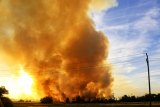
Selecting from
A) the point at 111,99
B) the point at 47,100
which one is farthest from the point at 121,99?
the point at 47,100

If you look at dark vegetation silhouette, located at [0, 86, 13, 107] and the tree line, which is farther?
the tree line

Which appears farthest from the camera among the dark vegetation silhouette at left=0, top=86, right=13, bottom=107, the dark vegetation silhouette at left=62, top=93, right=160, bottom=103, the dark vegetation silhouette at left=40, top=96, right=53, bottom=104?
the dark vegetation silhouette at left=40, top=96, right=53, bottom=104

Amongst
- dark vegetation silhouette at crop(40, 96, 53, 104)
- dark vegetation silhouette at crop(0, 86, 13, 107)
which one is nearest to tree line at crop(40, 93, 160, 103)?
dark vegetation silhouette at crop(40, 96, 53, 104)

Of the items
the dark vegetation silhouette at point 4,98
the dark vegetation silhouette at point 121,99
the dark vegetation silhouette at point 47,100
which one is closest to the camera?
the dark vegetation silhouette at point 4,98

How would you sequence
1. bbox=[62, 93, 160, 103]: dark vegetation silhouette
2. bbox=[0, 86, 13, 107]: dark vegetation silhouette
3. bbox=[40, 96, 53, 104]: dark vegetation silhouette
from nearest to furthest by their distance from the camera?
bbox=[0, 86, 13, 107]: dark vegetation silhouette, bbox=[62, 93, 160, 103]: dark vegetation silhouette, bbox=[40, 96, 53, 104]: dark vegetation silhouette

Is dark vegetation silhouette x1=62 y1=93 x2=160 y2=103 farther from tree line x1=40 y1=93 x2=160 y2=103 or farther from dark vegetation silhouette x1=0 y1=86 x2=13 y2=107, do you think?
dark vegetation silhouette x1=0 y1=86 x2=13 y2=107

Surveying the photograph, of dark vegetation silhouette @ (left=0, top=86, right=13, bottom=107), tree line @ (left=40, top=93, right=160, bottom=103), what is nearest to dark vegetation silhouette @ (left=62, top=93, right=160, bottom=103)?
tree line @ (left=40, top=93, right=160, bottom=103)

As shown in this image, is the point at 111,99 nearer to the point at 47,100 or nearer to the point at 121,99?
the point at 121,99

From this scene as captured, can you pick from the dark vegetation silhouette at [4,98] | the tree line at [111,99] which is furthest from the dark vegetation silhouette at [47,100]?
the dark vegetation silhouette at [4,98]

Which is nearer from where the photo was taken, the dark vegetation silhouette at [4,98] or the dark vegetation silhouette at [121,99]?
the dark vegetation silhouette at [4,98]

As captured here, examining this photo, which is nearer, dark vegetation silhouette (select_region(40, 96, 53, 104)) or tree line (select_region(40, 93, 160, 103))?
tree line (select_region(40, 93, 160, 103))

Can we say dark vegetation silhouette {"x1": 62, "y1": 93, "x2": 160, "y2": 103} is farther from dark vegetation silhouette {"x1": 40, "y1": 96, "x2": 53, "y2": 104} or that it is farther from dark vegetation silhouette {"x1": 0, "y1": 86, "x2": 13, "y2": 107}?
dark vegetation silhouette {"x1": 0, "y1": 86, "x2": 13, "y2": 107}

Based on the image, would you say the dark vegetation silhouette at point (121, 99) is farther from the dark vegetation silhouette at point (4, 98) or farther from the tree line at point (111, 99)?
the dark vegetation silhouette at point (4, 98)

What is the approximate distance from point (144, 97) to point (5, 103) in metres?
48.5
